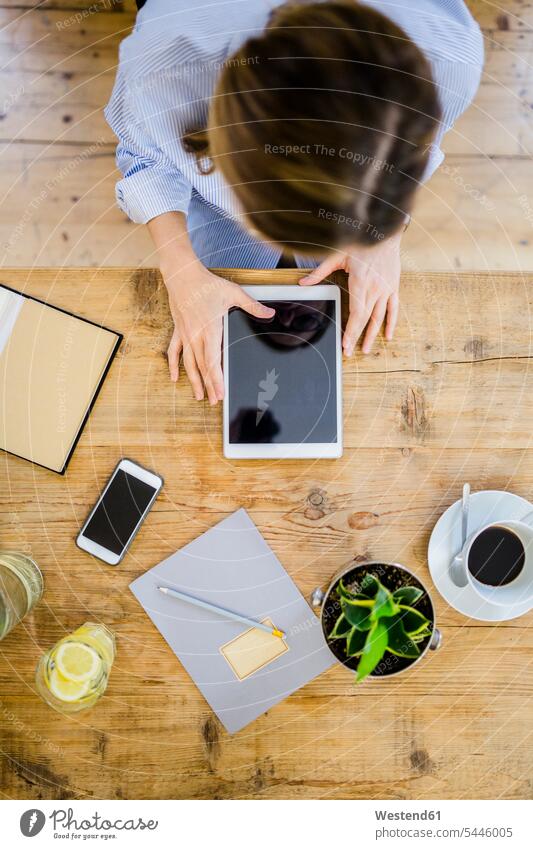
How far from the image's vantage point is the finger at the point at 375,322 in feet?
2.38

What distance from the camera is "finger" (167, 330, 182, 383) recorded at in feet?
2.39

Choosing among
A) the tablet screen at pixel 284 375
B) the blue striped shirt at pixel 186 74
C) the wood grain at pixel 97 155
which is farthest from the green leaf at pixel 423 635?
the wood grain at pixel 97 155

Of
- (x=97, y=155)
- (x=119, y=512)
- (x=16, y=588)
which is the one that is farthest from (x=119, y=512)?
(x=97, y=155)

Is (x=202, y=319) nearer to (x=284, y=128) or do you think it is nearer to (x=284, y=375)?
(x=284, y=375)

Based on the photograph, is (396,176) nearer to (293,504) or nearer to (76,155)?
(293,504)

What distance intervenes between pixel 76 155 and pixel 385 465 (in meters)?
0.93

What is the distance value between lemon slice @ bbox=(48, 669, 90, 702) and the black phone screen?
5.4 inches

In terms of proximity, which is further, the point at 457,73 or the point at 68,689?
the point at 457,73

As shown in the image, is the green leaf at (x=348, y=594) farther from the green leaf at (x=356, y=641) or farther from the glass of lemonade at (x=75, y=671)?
the glass of lemonade at (x=75, y=671)

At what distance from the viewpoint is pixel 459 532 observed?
0.70 m

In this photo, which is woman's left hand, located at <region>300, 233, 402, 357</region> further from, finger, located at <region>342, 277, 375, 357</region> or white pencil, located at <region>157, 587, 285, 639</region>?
white pencil, located at <region>157, 587, 285, 639</region>

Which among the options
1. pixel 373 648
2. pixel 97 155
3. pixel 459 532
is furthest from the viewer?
pixel 97 155

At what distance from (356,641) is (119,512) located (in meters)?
0.29
